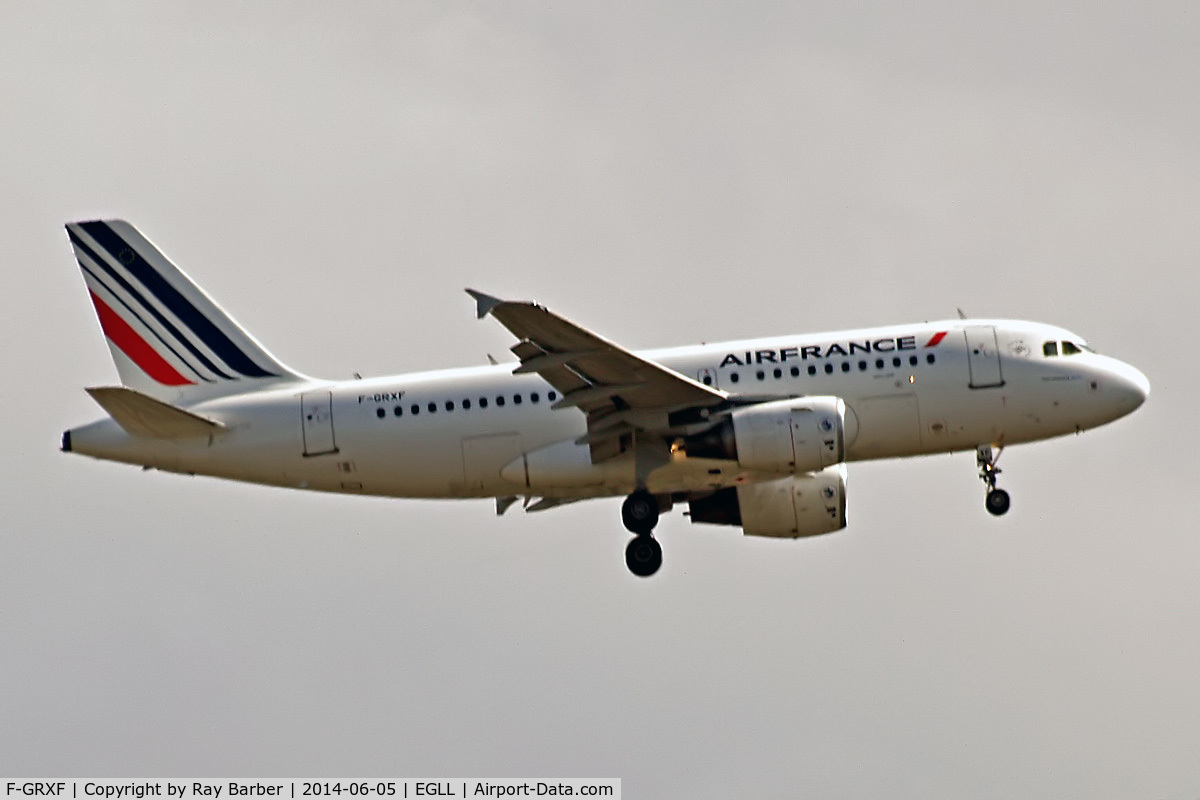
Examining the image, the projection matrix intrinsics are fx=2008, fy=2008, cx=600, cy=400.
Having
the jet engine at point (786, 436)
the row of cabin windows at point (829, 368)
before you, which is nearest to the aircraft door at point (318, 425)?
the row of cabin windows at point (829, 368)

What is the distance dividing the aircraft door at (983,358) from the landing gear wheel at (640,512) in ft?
26.5

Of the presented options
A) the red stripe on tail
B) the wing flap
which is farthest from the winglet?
the red stripe on tail

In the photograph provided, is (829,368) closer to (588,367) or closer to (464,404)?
(588,367)

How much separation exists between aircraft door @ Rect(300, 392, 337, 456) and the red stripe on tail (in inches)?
144

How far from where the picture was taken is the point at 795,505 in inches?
1922

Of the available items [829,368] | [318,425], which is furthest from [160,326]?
[829,368]

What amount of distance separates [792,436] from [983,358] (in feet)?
19.0

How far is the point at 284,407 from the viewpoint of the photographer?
47938 millimetres

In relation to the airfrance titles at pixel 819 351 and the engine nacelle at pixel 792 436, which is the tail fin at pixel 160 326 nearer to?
the airfrance titles at pixel 819 351

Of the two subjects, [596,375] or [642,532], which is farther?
[642,532]

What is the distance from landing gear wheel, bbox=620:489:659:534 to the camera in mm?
47656

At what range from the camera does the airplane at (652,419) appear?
45.8 metres

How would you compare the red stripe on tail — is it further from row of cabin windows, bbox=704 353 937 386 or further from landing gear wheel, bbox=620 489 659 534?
row of cabin windows, bbox=704 353 937 386

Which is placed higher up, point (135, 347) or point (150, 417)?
point (135, 347)
